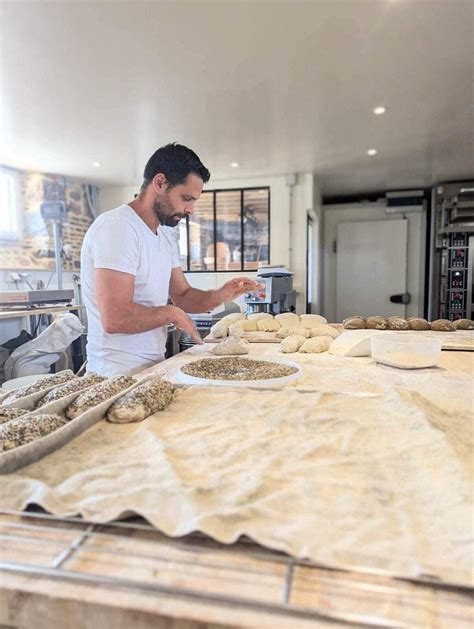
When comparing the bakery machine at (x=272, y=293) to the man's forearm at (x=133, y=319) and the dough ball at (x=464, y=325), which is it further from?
the man's forearm at (x=133, y=319)

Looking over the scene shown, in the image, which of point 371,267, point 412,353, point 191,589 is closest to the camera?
point 191,589

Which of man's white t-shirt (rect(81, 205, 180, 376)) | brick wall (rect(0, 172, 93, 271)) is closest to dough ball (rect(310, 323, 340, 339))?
man's white t-shirt (rect(81, 205, 180, 376))

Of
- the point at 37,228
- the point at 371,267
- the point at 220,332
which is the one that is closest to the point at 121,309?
the point at 220,332

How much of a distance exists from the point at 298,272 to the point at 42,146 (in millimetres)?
2900

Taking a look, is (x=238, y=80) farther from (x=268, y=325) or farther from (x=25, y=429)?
(x=25, y=429)

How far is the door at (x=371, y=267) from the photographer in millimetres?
5496

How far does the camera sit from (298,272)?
4516 millimetres

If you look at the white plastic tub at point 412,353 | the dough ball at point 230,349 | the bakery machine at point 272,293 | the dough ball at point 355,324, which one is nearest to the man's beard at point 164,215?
the dough ball at point 230,349

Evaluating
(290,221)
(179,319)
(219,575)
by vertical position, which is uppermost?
(290,221)

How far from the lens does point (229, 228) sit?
468 cm

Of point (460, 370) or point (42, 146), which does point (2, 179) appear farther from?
point (460, 370)

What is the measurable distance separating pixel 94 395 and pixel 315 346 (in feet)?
2.85

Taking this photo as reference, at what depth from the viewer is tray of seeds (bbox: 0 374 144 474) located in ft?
1.70

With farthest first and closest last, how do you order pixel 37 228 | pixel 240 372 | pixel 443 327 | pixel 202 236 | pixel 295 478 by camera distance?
pixel 202 236
pixel 37 228
pixel 443 327
pixel 240 372
pixel 295 478
